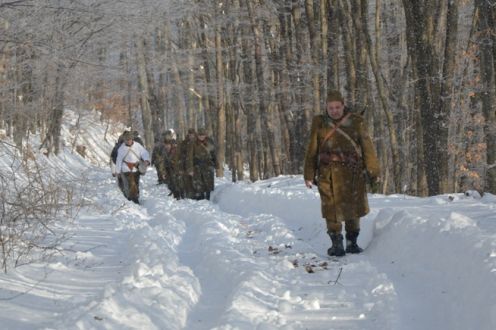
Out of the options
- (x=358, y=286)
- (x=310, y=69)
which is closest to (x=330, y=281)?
(x=358, y=286)

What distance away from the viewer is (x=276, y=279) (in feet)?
18.5

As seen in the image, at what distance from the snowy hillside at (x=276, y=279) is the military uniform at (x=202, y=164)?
840 centimetres

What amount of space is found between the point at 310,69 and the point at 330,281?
41.6ft

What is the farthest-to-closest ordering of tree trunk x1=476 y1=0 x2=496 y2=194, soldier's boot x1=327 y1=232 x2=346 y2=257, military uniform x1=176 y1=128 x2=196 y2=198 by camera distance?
military uniform x1=176 y1=128 x2=196 y2=198, tree trunk x1=476 y1=0 x2=496 y2=194, soldier's boot x1=327 y1=232 x2=346 y2=257

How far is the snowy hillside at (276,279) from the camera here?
4.29 m

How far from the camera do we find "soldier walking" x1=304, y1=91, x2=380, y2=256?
23.1 ft

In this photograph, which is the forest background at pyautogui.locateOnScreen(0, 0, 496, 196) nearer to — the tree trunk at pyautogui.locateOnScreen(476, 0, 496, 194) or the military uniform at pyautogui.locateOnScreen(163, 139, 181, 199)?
the tree trunk at pyautogui.locateOnScreen(476, 0, 496, 194)

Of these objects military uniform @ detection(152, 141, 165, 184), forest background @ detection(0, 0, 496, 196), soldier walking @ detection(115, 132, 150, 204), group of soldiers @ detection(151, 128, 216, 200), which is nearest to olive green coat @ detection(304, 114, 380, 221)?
forest background @ detection(0, 0, 496, 196)

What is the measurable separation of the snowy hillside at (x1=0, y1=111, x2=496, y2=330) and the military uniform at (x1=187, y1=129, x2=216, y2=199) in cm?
840

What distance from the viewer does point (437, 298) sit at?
475cm

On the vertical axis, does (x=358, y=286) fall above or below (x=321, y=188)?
below

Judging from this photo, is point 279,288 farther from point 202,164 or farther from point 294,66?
point 294,66

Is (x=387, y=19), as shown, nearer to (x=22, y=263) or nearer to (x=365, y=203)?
(x=365, y=203)

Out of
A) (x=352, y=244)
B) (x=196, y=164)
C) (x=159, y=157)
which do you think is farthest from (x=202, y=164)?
(x=352, y=244)
